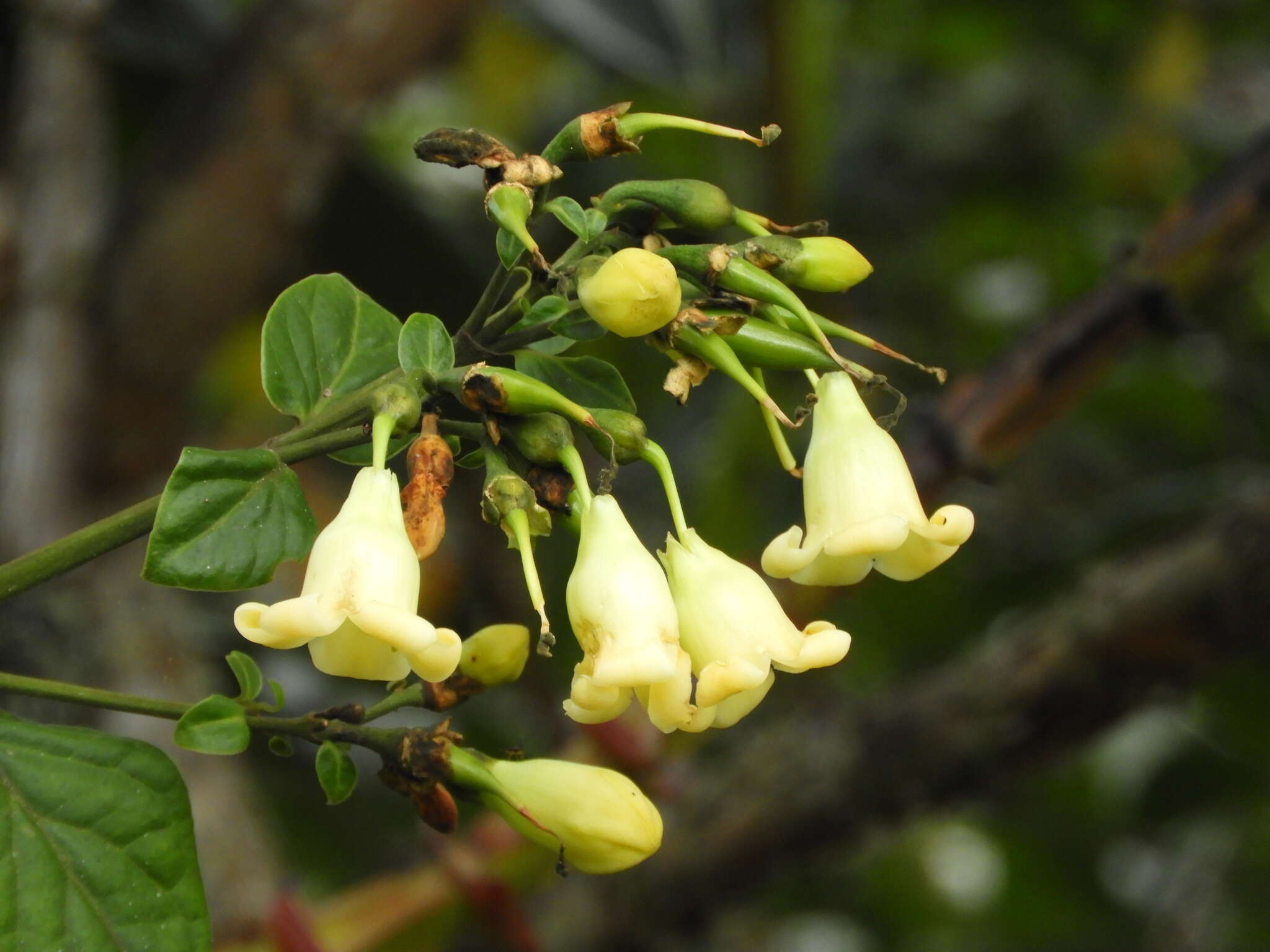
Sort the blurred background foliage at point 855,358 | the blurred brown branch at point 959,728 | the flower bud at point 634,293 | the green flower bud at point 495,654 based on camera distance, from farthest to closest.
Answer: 1. the blurred background foliage at point 855,358
2. the blurred brown branch at point 959,728
3. the green flower bud at point 495,654
4. the flower bud at point 634,293

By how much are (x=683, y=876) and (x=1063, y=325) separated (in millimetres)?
644

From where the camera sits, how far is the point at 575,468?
456 millimetres

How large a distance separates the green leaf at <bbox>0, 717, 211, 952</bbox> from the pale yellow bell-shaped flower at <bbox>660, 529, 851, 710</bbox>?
7.9 inches

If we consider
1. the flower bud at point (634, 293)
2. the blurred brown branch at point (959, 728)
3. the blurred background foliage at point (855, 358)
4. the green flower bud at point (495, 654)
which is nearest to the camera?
the flower bud at point (634, 293)

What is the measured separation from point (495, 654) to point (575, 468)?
0.11 m

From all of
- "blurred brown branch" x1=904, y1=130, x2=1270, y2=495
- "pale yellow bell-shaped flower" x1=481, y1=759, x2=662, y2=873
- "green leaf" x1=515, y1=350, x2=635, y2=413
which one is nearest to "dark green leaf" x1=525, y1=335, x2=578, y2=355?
"green leaf" x1=515, y1=350, x2=635, y2=413

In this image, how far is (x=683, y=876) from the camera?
51.3 inches

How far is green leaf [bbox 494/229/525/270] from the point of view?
1.50 ft

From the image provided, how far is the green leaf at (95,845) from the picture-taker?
0.47 metres

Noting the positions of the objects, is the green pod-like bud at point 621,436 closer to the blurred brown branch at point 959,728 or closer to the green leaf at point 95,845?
the green leaf at point 95,845

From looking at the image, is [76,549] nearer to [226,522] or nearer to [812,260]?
[226,522]

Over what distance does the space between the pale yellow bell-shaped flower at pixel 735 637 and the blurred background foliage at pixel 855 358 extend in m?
0.68

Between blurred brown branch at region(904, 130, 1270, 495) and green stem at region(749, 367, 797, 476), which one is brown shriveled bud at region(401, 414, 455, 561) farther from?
blurred brown branch at region(904, 130, 1270, 495)

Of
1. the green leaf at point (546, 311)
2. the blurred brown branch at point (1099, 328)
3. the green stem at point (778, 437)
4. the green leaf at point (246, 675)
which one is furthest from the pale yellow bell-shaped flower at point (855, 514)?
the blurred brown branch at point (1099, 328)
